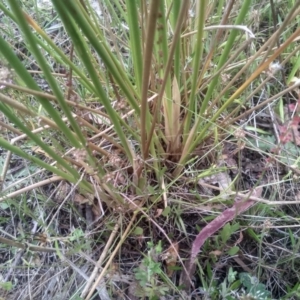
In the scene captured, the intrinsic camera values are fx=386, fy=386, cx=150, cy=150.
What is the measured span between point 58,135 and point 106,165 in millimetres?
122

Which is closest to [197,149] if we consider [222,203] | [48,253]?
Result: [222,203]

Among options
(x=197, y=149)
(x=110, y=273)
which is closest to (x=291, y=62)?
(x=197, y=149)

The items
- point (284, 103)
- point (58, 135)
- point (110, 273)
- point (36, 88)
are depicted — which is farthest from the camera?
point (284, 103)

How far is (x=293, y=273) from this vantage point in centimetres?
74

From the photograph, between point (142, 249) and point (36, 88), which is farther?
point (142, 249)

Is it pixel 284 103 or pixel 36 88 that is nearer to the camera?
pixel 36 88

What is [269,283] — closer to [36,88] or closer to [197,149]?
[197,149]

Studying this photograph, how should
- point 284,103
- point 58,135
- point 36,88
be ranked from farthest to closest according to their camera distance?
1. point 284,103
2. point 58,135
3. point 36,88

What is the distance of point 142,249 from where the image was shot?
77cm

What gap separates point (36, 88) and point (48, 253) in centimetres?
42

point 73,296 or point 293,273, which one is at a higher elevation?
point 73,296

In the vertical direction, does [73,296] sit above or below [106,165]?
below

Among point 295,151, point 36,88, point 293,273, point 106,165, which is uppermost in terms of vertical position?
point 36,88

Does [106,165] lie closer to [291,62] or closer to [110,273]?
[110,273]
